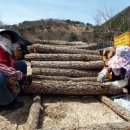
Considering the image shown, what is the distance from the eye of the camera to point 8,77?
5098mm

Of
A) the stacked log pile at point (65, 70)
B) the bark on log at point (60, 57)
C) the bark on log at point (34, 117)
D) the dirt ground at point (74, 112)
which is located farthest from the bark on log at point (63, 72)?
the bark on log at point (34, 117)

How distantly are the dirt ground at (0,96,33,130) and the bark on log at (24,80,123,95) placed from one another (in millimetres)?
476

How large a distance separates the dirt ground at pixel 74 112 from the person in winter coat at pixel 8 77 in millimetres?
534

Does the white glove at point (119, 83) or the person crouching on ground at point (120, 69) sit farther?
the white glove at point (119, 83)

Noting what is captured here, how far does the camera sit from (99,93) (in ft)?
19.8

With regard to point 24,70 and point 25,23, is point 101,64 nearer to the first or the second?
point 24,70

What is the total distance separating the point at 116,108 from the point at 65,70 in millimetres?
1874

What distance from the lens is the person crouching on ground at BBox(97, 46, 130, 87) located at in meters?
5.64

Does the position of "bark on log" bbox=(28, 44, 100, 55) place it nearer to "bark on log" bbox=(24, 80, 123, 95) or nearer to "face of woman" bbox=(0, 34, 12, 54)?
"bark on log" bbox=(24, 80, 123, 95)

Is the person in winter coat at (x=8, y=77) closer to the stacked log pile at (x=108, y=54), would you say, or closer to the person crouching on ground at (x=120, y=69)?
the person crouching on ground at (x=120, y=69)

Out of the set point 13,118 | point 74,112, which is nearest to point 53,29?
point 74,112

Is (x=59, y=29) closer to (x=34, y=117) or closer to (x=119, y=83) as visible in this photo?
(x=119, y=83)

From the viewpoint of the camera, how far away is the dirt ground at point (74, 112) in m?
4.79

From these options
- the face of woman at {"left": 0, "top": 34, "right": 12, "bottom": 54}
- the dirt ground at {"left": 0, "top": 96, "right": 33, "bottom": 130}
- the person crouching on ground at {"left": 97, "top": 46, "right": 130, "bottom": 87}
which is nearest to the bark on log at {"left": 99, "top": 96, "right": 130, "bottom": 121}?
the person crouching on ground at {"left": 97, "top": 46, "right": 130, "bottom": 87}
